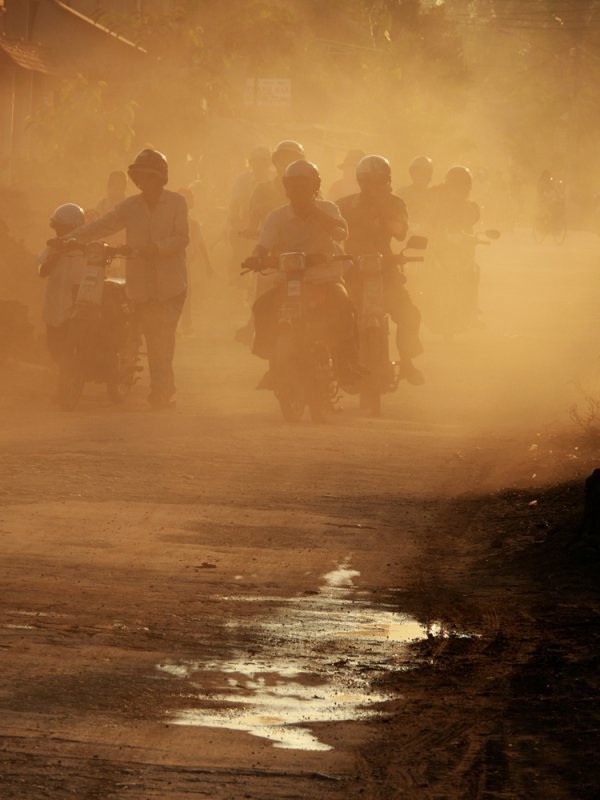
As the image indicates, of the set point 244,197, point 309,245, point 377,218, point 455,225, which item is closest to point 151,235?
point 309,245

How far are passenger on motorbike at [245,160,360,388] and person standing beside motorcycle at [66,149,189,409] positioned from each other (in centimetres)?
114

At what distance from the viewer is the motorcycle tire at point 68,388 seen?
49.3 ft

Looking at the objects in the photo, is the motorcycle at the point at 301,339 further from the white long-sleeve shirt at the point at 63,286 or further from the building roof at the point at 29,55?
the building roof at the point at 29,55

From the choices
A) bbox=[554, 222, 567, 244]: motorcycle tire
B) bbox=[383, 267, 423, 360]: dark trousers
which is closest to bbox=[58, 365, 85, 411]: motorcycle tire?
bbox=[383, 267, 423, 360]: dark trousers

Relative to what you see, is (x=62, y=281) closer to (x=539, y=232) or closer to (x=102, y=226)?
(x=102, y=226)

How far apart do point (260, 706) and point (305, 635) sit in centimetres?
104

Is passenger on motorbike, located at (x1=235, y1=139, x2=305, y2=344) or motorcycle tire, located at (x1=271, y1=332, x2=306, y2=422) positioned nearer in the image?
motorcycle tire, located at (x1=271, y1=332, x2=306, y2=422)

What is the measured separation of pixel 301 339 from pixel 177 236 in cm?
177

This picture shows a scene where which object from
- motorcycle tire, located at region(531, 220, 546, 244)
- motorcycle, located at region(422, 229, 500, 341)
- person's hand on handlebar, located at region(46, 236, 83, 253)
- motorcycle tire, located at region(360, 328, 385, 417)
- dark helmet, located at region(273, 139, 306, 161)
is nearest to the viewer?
motorcycle tire, located at region(360, 328, 385, 417)

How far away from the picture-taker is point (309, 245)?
14.4 m

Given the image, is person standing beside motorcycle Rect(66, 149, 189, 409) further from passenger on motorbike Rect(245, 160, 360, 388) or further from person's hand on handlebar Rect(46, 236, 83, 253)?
passenger on motorbike Rect(245, 160, 360, 388)

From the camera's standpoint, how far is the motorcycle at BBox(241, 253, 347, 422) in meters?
14.1

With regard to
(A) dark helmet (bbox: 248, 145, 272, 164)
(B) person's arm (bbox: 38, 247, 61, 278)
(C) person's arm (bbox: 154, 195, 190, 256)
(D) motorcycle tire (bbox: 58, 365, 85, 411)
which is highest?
(A) dark helmet (bbox: 248, 145, 272, 164)

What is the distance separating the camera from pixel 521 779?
499 centimetres
